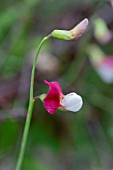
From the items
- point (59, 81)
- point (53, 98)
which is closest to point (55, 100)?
point (53, 98)

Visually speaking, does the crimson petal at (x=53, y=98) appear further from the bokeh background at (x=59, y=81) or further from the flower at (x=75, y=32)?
the bokeh background at (x=59, y=81)

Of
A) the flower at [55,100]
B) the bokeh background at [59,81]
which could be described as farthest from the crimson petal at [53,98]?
the bokeh background at [59,81]

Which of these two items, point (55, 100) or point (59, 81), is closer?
point (55, 100)

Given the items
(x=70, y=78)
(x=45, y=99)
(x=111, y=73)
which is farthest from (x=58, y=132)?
(x=45, y=99)

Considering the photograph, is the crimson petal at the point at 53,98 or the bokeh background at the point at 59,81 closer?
the crimson petal at the point at 53,98

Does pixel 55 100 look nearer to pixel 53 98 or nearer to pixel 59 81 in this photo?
pixel 53 98

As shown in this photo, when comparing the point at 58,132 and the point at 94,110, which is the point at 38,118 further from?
the point at 94,110

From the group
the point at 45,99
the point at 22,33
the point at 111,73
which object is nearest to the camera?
the point at 45,99

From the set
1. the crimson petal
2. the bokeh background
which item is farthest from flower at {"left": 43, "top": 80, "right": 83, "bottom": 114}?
the bokeh background
